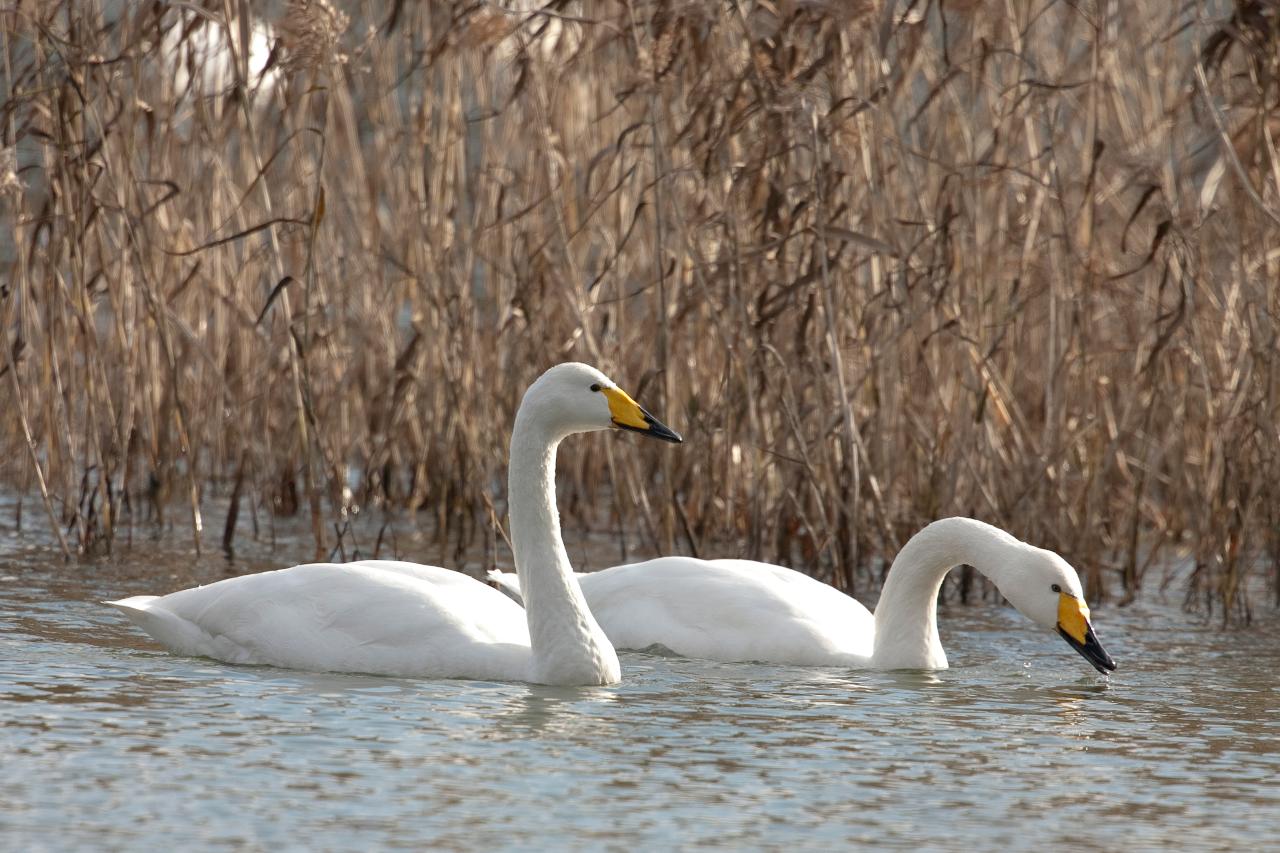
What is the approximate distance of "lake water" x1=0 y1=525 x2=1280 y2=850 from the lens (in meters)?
4.89

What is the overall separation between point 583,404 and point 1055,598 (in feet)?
6.31

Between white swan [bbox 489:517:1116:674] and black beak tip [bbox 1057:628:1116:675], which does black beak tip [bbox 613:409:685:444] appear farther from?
black beak tip [bbox 1057:628:1116:675]

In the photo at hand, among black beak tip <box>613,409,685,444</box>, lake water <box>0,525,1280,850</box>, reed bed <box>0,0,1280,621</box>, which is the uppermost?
reed bed <box>0,0,1280,621</box>

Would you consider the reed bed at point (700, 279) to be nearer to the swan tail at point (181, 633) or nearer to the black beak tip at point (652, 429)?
the swan tail at point (181, 633)

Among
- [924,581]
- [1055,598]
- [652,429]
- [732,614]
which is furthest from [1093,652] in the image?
[652,429]

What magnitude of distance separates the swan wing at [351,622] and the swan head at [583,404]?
30.1 inches

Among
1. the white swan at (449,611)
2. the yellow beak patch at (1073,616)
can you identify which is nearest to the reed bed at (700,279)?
the yellow beak patch at (1073,616)

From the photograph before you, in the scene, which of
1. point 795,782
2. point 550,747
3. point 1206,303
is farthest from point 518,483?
point 1206,303

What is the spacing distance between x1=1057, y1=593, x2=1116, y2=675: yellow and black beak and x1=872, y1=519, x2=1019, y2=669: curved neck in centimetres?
32

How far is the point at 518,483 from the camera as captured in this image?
7.05 m

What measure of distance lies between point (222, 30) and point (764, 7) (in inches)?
90.3

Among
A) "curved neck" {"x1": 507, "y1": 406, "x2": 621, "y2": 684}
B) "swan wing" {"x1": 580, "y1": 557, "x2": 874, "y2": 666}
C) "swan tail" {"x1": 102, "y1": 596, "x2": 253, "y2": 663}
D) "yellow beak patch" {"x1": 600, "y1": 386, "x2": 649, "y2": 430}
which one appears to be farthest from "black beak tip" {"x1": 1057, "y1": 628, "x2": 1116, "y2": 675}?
"swan tail" {"x1": 102, "y1": 596, "x2": 253, "y2": 663}

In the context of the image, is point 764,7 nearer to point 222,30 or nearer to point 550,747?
point 222,30

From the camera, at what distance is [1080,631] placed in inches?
286
